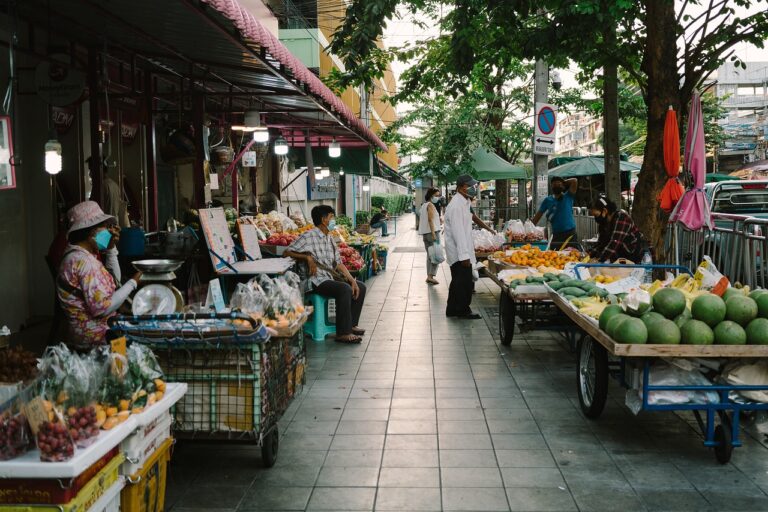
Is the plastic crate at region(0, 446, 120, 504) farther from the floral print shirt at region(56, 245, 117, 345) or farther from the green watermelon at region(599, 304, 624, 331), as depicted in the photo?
the green watermelon at region(599, 304, 624, 331)

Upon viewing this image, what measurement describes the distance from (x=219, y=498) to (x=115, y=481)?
1176 mm

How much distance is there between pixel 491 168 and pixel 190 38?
14.5 meters

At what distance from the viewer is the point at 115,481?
354 centimetres

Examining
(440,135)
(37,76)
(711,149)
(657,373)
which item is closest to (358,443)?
(657,373)

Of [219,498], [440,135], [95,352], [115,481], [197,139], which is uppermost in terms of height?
[440,135]

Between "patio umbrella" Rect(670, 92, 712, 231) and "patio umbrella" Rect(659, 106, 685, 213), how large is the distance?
345mm

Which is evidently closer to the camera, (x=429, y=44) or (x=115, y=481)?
(x=115, y=481)

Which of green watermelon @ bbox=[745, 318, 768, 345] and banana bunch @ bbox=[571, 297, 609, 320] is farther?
banana bunch @ bbox=[571, 297, 609, 320]

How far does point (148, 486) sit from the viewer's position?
3912 millimetres

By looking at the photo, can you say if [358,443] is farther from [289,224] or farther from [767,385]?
[289,224]

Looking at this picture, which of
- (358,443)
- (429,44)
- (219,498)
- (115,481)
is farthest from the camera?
(429,44)

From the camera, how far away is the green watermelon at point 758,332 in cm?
498

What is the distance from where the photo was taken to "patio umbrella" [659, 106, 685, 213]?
9.05 meters

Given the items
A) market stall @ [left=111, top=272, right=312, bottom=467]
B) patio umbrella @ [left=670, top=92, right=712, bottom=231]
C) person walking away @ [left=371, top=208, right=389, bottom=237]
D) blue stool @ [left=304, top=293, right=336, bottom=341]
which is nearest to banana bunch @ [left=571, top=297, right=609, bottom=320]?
patio umbrella @ [left=670, top=92, right=712, bottom=231]
